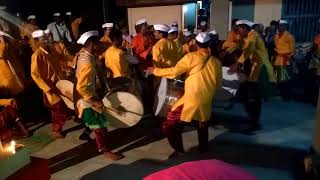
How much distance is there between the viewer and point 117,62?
19.9 ft

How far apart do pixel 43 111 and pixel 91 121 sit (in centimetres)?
331

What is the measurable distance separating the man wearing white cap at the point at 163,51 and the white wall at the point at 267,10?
4768 mm

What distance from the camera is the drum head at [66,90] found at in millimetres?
5639

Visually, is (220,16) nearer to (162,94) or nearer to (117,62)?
(117,62)

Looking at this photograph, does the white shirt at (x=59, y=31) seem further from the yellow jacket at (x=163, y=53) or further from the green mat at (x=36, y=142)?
the yellow jacket at (x=163, y=53)

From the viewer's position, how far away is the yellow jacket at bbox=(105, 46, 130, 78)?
606cm

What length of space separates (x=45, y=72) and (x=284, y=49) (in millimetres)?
5467

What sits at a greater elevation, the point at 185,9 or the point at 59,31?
the point at 185,9

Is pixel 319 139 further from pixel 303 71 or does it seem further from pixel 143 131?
pixel 303 71

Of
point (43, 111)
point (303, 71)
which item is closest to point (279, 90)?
point (303, 71)

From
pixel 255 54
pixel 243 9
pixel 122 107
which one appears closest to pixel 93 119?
pixel 122 107

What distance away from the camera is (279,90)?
8.72 meters

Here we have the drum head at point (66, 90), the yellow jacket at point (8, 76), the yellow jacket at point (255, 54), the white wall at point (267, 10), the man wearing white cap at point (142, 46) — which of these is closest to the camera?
the drum head at point (66, 90)

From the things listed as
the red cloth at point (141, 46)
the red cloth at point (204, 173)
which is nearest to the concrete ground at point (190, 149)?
the red cloth at point (141, 46)
